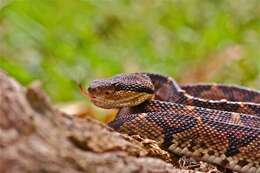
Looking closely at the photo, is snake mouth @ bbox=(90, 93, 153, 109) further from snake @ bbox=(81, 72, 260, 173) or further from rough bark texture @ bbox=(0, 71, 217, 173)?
rough bark texture @ bbox=(0, 71, 217, 173)

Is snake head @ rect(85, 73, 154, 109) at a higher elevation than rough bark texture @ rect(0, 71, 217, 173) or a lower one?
higher

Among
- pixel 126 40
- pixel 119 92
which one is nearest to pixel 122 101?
pixel 119 92

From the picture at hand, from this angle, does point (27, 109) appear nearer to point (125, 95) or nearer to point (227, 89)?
point (125, 95)

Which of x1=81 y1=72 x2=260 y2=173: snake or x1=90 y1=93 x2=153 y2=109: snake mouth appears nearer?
x1=81 y1=72 x2=260 y2=173: snake

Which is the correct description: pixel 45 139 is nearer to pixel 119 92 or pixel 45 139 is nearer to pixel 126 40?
→ pixel 119 92

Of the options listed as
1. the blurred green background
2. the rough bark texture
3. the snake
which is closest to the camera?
the rough bark texture

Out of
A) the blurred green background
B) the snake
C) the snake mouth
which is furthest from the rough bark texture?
the blurred green background

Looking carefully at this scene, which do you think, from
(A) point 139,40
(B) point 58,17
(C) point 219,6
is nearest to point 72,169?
(B) point 58,17
